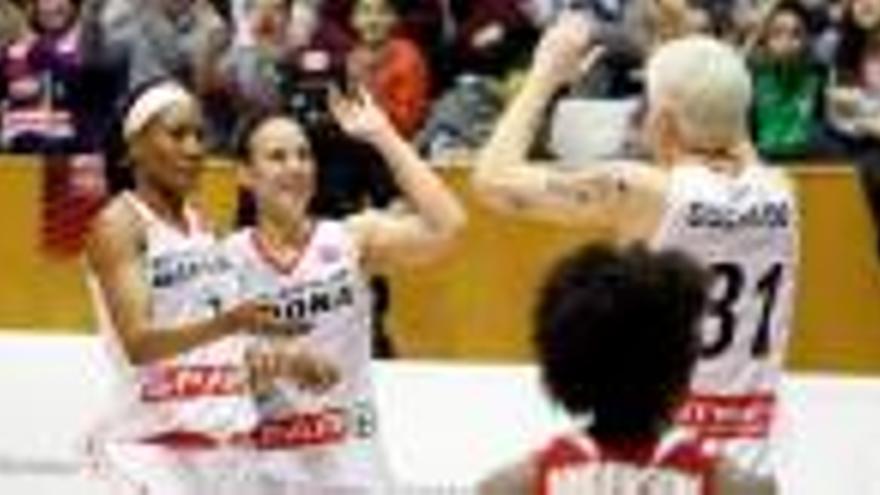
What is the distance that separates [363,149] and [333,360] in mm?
3990

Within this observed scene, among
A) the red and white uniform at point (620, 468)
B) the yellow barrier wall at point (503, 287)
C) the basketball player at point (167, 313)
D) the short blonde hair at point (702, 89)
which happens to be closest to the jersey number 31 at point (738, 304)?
the short blonde hair at point (702, 89)

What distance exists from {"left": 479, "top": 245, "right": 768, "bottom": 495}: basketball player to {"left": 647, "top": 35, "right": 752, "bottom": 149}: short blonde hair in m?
1.85

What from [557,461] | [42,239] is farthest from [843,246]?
[557,461]

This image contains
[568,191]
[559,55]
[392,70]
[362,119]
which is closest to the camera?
[559,55]

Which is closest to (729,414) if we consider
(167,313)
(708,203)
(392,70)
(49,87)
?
(708,203)

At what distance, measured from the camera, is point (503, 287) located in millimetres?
10031

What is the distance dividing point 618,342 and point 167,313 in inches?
114

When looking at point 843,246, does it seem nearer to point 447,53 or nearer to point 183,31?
point 447,53

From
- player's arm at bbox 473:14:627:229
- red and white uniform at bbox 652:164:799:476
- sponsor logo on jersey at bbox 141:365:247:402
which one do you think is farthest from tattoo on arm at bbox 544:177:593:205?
sponsor logo on jersey at bbox 141:365:247:402

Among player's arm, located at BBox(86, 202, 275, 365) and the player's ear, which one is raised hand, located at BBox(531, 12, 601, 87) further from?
the player's ear

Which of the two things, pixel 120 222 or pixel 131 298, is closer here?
pixel 131 298

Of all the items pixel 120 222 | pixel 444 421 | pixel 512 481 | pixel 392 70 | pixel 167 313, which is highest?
pixel 392 70

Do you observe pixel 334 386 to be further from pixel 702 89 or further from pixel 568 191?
pixel 702 89

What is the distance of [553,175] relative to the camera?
5.61 m
